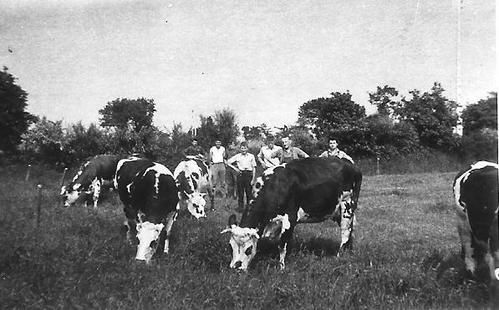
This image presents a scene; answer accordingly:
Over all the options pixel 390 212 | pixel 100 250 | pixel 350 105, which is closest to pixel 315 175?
pixel 100 250

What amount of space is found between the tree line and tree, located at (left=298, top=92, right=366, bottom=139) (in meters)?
0.08

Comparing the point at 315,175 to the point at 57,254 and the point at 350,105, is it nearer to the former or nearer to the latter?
the point at 57,254

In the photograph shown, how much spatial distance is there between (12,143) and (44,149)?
1020 centimetres

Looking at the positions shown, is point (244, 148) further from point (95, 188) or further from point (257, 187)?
point (95, 188)

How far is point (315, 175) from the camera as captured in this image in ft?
25.4

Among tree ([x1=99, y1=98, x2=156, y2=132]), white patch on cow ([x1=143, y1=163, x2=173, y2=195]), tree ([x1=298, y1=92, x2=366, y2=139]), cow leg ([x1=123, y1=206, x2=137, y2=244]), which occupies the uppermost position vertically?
tree ([x1=298, y1=92, x2=366, y2=139])

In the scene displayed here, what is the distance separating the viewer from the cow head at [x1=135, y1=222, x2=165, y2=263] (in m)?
6.56

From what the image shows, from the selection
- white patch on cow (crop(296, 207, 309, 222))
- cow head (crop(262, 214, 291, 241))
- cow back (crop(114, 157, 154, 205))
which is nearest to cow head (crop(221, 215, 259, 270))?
cow head (crop(262, 214, 291, 241))

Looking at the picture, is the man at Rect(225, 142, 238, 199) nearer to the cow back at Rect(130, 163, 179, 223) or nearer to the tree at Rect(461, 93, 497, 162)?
the cow back at Rect(130, 163, 179, 223)

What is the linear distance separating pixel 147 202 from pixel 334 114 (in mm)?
31180

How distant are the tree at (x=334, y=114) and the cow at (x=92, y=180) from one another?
2390 centimetres

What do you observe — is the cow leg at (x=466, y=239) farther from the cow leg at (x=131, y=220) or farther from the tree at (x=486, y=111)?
Answer: the cow leg at (x=131, y=220)

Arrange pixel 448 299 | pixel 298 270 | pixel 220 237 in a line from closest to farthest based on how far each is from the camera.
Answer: pixel 448 299
pixel 298 270
pixel 220 237

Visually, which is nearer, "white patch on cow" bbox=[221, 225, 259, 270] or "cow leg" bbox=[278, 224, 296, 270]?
"white patch on cow" bbox=[221, 225, 259, 270]
